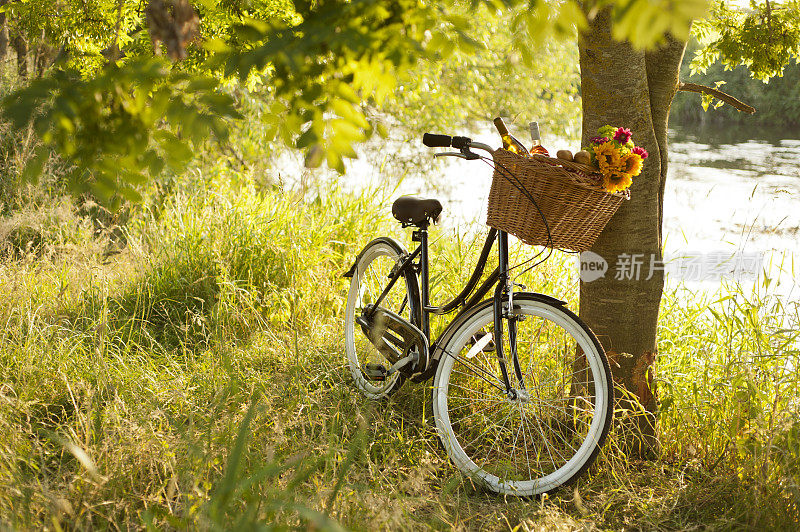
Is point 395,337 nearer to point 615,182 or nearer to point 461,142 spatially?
point 461,142

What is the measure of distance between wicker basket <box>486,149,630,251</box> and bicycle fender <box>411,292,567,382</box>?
229mm

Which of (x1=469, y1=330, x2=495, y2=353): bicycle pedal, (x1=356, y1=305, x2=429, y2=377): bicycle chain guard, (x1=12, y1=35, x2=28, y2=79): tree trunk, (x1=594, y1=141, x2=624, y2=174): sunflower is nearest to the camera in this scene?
(x1=594, y1=141, x2=624, y2=174): sunflower

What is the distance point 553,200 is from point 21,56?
9.11 metres

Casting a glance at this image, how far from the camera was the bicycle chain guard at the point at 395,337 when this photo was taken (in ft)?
9.77

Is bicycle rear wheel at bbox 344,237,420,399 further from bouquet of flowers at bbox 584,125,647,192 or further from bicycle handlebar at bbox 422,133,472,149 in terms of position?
bouquet of flowers at bbox 584,125,647,192

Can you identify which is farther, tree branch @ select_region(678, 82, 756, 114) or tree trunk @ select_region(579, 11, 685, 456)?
tree branch @ select_region(678, 82, 756, 114)

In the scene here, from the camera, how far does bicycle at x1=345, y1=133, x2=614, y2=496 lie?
262 cm

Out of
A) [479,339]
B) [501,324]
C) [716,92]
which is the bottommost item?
[479,339]

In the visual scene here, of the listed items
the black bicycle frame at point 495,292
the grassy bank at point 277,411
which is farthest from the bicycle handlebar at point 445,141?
the grassy bank at point 277,411

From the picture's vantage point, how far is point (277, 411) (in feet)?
9.20

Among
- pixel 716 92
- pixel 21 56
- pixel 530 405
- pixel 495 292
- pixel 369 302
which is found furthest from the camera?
pixel 21 56

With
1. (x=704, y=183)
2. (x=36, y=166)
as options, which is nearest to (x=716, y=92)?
(x=36, y=166)

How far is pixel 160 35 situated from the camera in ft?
4.89

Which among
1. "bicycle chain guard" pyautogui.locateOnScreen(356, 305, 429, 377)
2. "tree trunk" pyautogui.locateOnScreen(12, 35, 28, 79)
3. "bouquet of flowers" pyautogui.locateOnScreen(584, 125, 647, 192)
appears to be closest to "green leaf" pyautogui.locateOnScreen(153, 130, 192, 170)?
"bouquet of flowers" pyautogui.locateOnScreen(584, 125, 647, 192)
